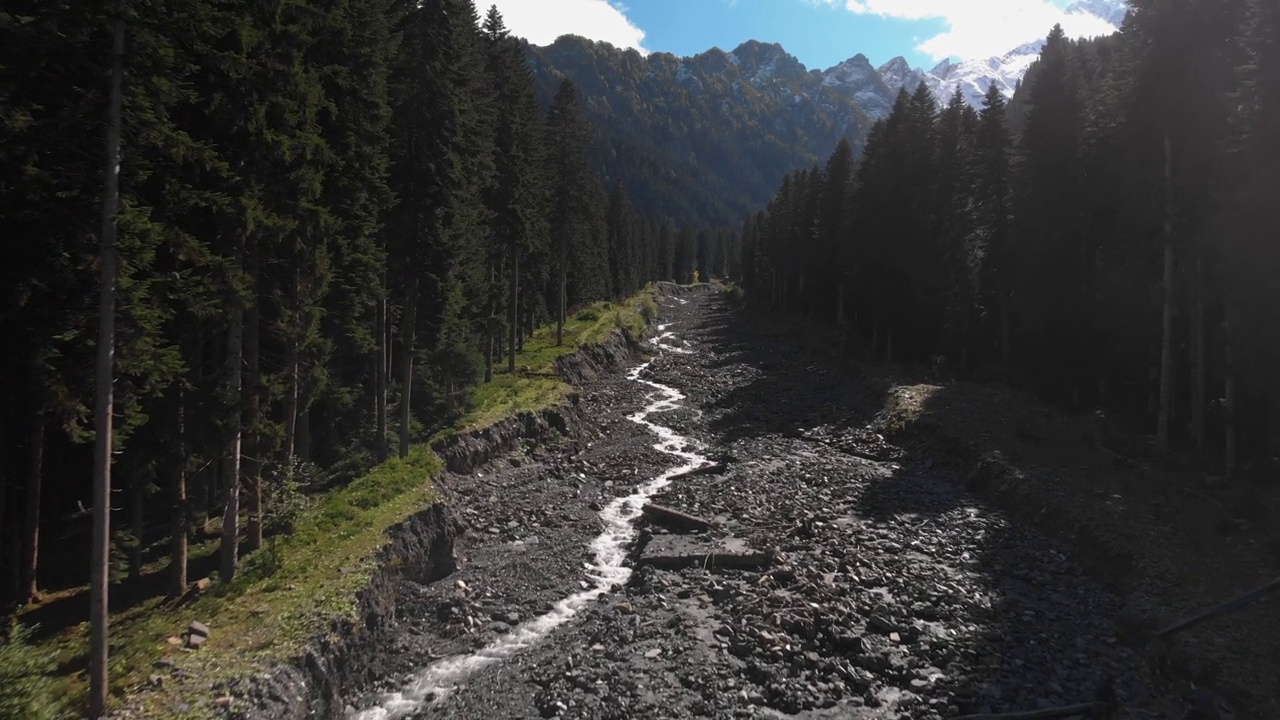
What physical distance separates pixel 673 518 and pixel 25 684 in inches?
662

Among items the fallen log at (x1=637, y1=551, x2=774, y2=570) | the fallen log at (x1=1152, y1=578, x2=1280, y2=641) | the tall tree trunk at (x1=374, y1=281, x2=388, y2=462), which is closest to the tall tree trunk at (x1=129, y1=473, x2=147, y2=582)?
the tall tree trunk at (x1=374, y1=281, x2=388, y2=462)

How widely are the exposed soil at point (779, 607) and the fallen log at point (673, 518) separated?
0.51 metres

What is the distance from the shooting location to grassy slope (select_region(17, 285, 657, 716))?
11.7 metres

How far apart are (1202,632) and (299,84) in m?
23.3

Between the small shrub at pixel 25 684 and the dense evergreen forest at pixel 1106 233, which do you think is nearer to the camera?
the small shrub at pixel 25 684

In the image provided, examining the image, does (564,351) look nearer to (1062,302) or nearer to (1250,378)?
(1062,302)

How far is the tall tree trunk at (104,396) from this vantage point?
34.3ft

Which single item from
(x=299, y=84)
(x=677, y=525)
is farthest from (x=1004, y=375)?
(x=299, y=84)

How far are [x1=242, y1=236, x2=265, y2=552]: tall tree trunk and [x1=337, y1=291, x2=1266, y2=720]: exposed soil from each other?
4.62 metres

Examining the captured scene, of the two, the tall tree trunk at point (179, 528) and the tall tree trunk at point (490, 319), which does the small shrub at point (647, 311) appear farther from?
the tall tree trunk at point (179, 528)

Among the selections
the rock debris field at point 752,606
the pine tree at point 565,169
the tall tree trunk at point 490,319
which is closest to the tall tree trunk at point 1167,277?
the rock debris field at point 752,606

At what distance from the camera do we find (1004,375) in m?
39.4

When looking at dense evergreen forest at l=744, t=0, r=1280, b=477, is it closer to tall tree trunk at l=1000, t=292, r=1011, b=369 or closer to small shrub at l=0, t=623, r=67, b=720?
tall tree trunk at l=1000, t=292, r=1011, b=369

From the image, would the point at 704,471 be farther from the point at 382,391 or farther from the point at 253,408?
the point at 253,408
